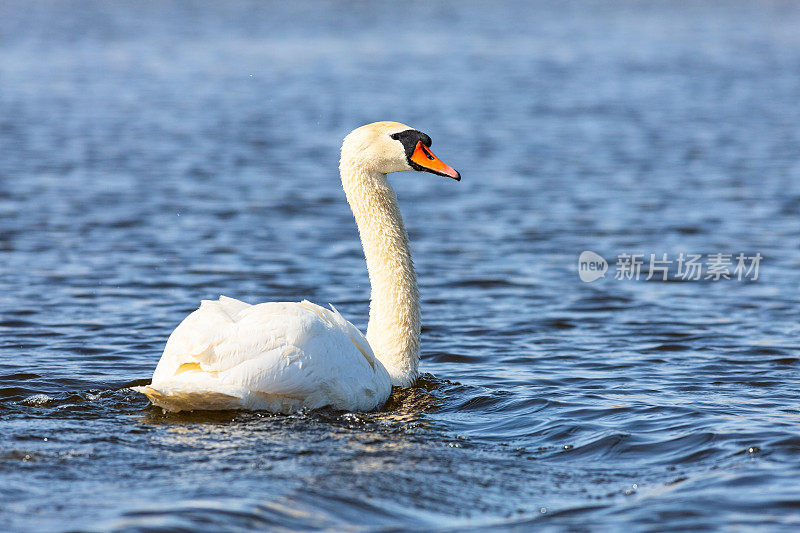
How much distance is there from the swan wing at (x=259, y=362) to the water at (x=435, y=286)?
0.64 feet

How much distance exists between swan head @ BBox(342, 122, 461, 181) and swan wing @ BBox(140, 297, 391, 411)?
1.73 metres

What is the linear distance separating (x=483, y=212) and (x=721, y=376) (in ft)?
27.2

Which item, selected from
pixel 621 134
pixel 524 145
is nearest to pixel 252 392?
pixel 524 145

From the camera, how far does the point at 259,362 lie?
7.57m

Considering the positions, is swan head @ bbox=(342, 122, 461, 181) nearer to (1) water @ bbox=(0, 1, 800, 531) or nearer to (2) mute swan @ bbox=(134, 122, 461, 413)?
(2) mute swan @ bbox=(134, 122, 461, 413)

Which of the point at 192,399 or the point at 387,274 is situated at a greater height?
the point at 387,274

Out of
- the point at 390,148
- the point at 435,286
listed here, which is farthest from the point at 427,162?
the point at 435,286

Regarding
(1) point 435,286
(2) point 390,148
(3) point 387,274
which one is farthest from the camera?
(1) point 435,286

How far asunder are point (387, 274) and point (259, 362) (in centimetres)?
213

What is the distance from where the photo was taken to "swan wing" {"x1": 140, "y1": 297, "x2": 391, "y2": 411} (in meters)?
7.55

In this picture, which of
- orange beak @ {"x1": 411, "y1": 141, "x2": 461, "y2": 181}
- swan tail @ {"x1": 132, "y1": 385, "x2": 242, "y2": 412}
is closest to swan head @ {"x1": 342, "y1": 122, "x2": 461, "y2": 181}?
orange beak @ {"x1": 411, "y1": 141, "x2": 461, "y2": 181}

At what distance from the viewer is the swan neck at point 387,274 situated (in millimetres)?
9266

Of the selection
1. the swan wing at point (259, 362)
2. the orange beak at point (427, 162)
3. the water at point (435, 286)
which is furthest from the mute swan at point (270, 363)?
the orange beak at point (427, 162)

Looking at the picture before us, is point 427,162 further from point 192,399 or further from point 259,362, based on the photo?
point 192,399
